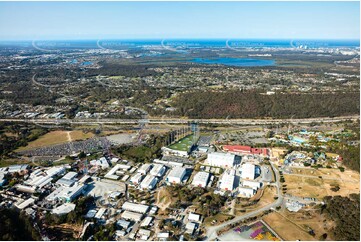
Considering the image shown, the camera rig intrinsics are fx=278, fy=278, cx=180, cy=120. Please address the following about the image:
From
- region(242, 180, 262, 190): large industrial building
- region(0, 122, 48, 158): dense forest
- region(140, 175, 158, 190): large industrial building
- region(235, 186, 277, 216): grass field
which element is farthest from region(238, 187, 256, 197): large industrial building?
region(0, 122, 48, 158): dense forest

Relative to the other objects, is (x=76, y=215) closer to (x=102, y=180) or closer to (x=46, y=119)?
(x=102, y=180)

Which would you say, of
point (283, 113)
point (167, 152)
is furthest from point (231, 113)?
point (167, 152)

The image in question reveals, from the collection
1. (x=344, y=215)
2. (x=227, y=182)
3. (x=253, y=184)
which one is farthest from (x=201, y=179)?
(x=344, y=215)

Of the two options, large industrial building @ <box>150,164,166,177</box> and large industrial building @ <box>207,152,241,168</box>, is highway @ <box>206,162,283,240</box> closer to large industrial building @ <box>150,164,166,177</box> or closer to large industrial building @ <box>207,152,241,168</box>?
large industrial building @ <box>207,152,241,168</box>

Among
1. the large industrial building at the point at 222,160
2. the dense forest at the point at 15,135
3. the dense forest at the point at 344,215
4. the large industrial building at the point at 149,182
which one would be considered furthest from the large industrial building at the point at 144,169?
the dense forest at the point at 15,135

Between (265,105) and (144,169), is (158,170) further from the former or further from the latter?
(265,105)

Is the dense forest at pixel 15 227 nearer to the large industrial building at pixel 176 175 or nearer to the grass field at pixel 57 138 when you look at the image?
the large industrial building at pixel 176 175
